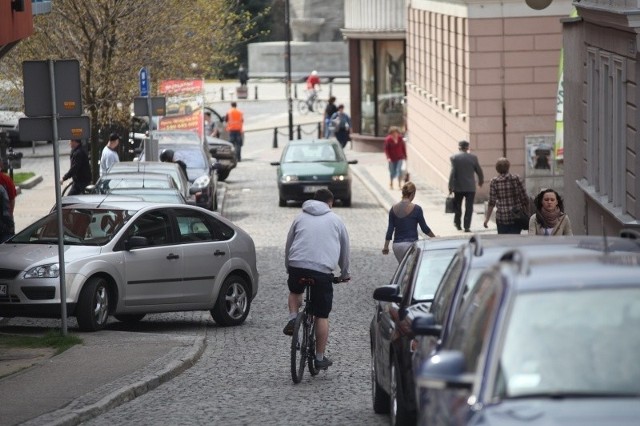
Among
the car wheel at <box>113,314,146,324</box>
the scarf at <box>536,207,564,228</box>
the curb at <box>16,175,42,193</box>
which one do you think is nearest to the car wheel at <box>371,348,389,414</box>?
the scarf at <box>536,207,564,228</box>

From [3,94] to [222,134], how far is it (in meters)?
25.7

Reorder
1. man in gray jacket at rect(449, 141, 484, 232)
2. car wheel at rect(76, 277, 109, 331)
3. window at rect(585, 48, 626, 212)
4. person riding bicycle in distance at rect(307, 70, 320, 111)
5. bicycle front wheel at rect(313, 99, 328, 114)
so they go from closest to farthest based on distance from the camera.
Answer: car wheel at rect(76, 277, 109, 331) → window at rect(585, 48, 626, 212) → man in gray jacket at rect(449, 141, 484, 232) → person riding bicycle in distance at rect(307, 70, 320, 111) → bicycle front wheel at rect(313, 99, 328, 114)

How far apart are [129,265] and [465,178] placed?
13.1 m

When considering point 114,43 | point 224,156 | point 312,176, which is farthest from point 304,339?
point 224,156

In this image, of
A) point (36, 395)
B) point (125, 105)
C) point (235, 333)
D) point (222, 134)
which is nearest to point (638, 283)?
point (36, 395)

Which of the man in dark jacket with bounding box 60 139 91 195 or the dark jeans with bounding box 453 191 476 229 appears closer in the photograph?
the man in dark jacket with bounding box 60 139 91 195

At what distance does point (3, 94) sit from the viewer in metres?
32.7

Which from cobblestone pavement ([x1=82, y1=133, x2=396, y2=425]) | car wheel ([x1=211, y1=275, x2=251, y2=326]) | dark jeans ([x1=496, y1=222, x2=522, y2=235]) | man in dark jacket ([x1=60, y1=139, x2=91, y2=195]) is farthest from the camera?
man in dark jacket ([x1=60, y1=139, x2=91, y2=195])

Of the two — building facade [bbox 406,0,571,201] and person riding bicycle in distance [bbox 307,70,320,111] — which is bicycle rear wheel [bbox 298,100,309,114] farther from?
building facade [bbox 406,0,571,201]

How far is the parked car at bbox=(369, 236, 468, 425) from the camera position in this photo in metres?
9.96

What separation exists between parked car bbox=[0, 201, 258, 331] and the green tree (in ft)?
39.5

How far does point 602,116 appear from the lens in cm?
2205

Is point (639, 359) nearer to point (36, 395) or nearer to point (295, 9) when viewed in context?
point (36, 395)

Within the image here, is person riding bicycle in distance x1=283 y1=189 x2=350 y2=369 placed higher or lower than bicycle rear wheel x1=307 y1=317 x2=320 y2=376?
higher
